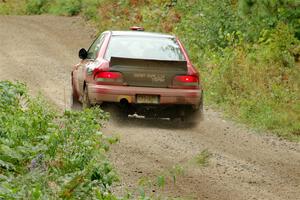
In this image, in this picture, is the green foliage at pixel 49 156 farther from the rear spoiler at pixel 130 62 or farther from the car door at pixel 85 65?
the car door at pixel 85 65

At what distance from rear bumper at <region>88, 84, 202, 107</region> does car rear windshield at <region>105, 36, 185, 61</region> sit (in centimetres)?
63

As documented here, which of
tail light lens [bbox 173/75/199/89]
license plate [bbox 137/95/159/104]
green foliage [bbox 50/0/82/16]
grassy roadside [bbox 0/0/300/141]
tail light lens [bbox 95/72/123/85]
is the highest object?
tail light lens [bbox 95/72/123/85]

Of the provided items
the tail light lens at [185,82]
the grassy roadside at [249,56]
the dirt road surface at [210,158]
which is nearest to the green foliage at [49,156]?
the dirt road surface at [210,158]

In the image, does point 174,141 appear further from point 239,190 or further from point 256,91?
point 256,91

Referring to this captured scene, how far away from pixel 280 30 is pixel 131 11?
44.5ft

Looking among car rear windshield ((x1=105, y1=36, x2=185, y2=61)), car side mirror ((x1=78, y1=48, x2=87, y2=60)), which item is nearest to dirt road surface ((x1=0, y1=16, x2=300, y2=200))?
car rear windshield ((x1=105, y1=36, x2=185, y2=61))

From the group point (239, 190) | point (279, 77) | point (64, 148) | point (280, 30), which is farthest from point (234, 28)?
point (64, 148)

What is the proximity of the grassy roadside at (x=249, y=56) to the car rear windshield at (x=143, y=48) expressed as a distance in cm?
211

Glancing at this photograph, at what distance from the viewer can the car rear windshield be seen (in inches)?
560

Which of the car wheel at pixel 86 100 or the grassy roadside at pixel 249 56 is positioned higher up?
the car wheel at pixel 86 100

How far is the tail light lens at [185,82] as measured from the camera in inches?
548

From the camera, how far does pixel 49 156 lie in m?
8.05

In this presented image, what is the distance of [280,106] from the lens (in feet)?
52.3

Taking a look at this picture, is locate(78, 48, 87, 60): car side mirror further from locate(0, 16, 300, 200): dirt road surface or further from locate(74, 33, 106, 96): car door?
locate(0, 16, 300, 200): dirt road surface
